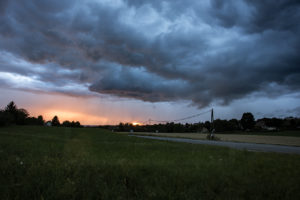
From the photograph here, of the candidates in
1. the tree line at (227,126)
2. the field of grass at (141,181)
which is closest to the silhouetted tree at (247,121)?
the tree line at (227,126)

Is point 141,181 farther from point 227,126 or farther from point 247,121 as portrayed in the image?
point 247,121

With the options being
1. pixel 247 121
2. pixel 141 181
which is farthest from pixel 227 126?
pixel 141 181

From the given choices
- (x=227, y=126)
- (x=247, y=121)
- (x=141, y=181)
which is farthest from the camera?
(x=247, y=121)

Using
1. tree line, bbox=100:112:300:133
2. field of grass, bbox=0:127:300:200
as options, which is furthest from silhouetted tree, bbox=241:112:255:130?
field of grass, bbox=0:127:300:200

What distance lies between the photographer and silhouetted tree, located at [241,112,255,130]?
350ft

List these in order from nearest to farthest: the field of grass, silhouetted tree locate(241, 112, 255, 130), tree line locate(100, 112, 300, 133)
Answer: the field of grass < tree line locate(100, 112, 300, 133) < silhouetted tree locate(241, 112, 255, 130)

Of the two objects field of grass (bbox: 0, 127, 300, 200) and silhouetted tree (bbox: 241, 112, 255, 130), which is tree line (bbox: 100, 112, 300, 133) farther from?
field of grass (bbox: 0, 127, 300, 200)

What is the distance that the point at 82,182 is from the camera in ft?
15.0

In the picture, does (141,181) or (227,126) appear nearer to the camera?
(141,181)

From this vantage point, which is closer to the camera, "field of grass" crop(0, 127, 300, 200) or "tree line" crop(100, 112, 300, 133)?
"field of grass" crop(0, 127, 300, 200)

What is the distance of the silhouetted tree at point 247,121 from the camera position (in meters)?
107

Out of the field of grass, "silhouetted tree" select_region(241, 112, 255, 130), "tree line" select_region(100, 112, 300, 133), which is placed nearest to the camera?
the field of grass

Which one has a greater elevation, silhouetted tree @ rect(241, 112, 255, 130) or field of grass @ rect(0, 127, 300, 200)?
silhouetted tree @ rect(241, 112, 255, 130)

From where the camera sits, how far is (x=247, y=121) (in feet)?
352
